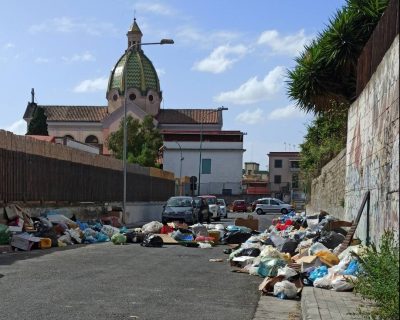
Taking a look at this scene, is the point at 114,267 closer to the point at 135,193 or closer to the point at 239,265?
the point at 239,265

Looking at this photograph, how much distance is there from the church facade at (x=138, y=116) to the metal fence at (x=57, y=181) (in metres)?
47.3

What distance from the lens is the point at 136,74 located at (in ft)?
315

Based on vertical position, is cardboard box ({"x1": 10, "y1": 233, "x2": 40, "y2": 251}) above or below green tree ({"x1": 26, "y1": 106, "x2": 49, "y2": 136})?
below

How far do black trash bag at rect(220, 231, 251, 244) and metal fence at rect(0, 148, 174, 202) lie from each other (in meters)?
7.38

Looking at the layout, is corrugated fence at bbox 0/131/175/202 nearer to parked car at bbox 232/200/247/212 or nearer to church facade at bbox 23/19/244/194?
parked car at bbox 232/200/247/212

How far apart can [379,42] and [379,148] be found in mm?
2174

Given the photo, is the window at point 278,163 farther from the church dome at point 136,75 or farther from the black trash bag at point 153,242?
the black trash bag at point 153,242

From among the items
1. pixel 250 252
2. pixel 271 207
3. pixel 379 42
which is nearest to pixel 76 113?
pixel 271 207

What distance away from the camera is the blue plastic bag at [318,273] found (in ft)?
35.0

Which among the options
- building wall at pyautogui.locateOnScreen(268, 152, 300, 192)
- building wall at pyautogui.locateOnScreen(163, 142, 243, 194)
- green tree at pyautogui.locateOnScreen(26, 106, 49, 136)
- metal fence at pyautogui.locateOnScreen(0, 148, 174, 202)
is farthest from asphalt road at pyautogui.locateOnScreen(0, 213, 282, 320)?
building wall at pyautogui.locateOnScreen(268, 152, 300, 192)

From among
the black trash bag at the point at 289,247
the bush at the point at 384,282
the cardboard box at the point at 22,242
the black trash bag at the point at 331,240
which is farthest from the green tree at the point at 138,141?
the bush at the point at 384,282

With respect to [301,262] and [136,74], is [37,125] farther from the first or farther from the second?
[301,262]

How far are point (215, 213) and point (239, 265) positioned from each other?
28.7 metres

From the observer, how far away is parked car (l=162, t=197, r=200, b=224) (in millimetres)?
31328
